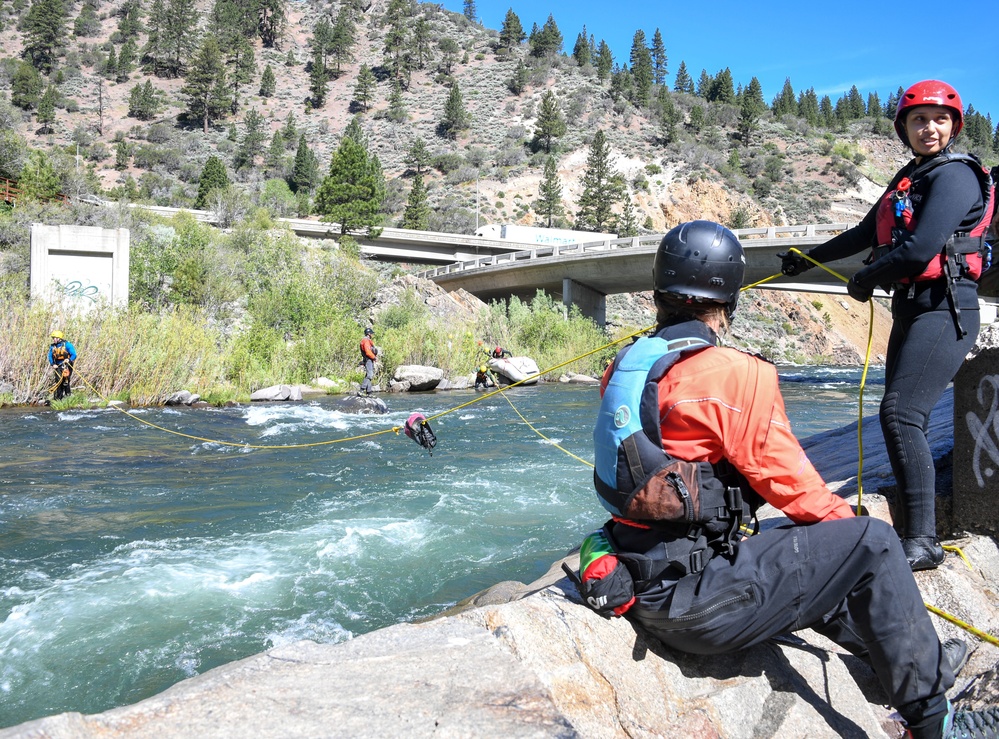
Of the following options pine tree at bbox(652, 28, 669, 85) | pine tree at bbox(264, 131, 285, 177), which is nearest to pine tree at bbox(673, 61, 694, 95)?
pine tree at bbox(652, 28, 669, 85)

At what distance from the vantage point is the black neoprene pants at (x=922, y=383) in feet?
10.3

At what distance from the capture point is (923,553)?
10.3 feet

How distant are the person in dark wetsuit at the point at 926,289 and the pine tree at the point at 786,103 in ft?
391

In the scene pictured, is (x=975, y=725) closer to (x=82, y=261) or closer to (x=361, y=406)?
(x=361, y=406)

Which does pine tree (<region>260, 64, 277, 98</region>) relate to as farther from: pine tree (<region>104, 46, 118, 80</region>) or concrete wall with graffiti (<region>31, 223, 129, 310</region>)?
concrete wall with graffiti (<region>31, 223, 129, 310</region>)

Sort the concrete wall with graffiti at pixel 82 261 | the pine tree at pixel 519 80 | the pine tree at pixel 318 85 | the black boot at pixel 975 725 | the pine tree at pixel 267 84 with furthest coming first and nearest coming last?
1. the pine tree at pixel 267 84
2. the pine tree at pixel 318 85
3. the pine tree at pixel 519 80
4. the concrete wall with graffiti at pixel 82 261
5. the black boot at pixel 975 725

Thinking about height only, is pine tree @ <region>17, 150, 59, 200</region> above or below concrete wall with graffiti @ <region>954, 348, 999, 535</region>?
above

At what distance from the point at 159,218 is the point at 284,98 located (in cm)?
8135

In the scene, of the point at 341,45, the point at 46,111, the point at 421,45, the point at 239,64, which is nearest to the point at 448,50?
the point at 421,45

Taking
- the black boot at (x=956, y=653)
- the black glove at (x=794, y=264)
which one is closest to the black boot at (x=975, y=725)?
the black boot at (x=956, y=653)

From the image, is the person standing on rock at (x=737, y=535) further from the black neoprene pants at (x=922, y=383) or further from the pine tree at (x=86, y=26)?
the pine tree at (x=86, y=26)

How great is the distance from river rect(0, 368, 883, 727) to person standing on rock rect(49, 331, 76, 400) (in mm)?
2855

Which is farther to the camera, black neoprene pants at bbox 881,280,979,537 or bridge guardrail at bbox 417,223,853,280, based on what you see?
bridge guardrail at bbox 417,223,853,280

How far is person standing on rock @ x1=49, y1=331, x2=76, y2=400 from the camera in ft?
51.6
